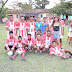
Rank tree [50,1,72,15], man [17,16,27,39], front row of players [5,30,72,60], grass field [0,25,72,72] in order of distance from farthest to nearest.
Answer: tree [50,1,72,15] → man [17,16,27,39] → front row of players [5,30,72,60] → grass field [0,25,72,72]

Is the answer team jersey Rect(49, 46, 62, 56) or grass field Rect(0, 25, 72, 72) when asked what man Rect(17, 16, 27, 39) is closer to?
grass field Rect(0, 25, 72, 72)

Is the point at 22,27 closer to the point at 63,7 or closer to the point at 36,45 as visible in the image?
the point at 36,45

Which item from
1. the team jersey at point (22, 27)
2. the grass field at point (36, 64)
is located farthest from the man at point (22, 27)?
the grass field at point (36, 64)

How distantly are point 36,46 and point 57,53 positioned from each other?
38.3 inches

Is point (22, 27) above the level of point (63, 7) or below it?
above

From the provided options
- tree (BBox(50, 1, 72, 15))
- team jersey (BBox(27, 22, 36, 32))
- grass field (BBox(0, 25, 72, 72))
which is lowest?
tree (BBox(50, 1, 72, 15))

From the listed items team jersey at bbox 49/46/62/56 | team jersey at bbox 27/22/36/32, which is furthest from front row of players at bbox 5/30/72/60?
team jersey at bbox 27/22/36/32

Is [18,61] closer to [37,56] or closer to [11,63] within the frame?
[11,63]

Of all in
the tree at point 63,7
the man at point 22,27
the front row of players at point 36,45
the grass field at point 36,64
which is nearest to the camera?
the grass field at point 36,64

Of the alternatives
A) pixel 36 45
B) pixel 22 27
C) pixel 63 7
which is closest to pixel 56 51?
pixel 36 45

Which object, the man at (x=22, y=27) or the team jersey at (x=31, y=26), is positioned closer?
the man at (x=22, y=27)

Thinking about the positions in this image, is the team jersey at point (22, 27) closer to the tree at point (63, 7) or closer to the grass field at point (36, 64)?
the grass field at point (36, 64)

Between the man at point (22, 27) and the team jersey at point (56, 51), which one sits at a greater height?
the man at point (22, 27)

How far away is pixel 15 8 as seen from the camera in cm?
4522
